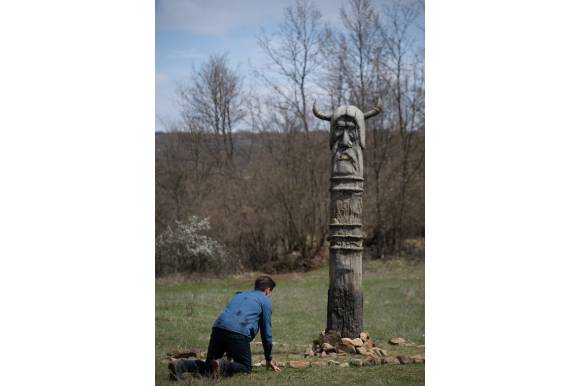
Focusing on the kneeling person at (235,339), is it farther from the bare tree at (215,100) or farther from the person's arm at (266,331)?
the bare tree at (215,100)

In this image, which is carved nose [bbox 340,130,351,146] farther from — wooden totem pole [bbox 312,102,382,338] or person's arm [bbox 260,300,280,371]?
person's arm [bbox 260,300,280,371]

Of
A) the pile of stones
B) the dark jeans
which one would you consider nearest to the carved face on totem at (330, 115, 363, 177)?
the pile of stones

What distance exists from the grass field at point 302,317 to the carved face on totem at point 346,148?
1599 millimetres

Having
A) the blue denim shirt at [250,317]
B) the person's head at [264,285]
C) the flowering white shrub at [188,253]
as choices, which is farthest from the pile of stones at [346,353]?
the flowering white shrub at [188,253]

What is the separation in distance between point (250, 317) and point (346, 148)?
1.74m

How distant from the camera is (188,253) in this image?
8242 mm

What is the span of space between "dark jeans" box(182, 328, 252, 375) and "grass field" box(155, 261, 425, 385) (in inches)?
3.7

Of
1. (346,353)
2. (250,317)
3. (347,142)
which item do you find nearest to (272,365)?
(250,317)

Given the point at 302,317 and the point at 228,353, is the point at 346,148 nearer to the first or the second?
the point at 228,353

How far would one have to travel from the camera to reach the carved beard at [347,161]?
6043 millimetres

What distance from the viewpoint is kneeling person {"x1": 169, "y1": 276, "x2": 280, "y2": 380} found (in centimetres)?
512

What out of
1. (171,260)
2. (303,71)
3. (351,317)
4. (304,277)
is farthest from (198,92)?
(351,317)

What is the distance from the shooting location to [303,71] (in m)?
8.12
